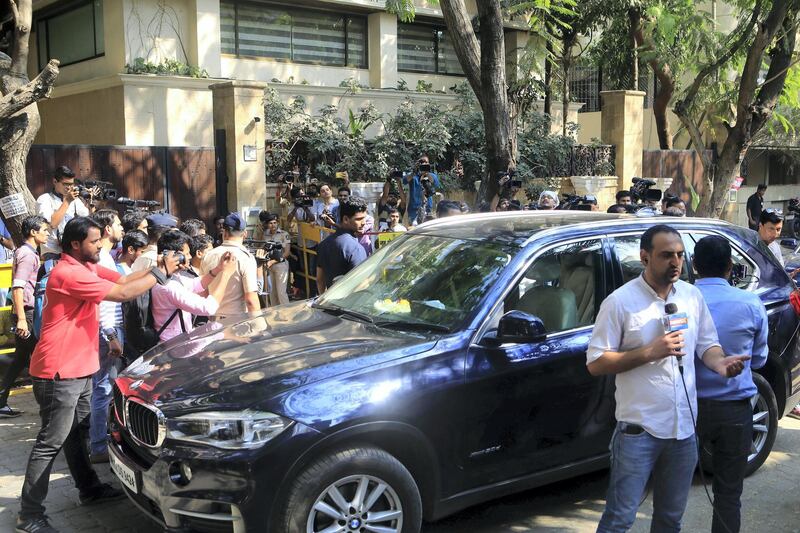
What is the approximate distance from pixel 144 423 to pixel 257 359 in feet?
2.12

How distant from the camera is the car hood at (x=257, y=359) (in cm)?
391

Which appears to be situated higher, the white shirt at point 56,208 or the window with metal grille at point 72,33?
the window with metal grille at point 72,33

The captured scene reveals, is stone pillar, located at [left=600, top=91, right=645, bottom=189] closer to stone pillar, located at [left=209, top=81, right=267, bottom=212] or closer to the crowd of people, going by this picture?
stone pillar, located at [left=209, top=81, right=267, bottom=212]

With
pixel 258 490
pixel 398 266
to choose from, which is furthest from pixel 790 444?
pixel 258 490

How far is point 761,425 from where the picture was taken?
539cm

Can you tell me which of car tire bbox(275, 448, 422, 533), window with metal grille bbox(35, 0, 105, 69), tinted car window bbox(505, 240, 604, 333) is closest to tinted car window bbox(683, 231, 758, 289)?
tinted car window bbox(505, 240, 604, 333)

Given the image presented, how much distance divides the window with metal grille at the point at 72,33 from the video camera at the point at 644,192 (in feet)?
34.7

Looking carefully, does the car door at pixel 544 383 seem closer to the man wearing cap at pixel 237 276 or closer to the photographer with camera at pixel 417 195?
the man wearing cap at pixel 237 276

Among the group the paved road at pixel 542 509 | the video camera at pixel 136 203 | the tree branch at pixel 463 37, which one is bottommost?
the paved road at pixel 542 509

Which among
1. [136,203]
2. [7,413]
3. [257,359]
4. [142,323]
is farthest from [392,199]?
[257,359]

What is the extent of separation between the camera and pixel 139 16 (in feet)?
50.3

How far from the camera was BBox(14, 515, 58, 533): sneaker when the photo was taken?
453 centimetres

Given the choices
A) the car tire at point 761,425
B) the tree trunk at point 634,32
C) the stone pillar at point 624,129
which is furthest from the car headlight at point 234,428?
the tree trunk at point 634,32

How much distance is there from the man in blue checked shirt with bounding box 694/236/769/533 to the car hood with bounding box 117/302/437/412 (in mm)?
1408
